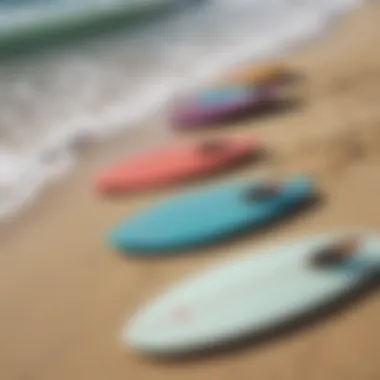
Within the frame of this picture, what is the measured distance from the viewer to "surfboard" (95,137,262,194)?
2.12 feet

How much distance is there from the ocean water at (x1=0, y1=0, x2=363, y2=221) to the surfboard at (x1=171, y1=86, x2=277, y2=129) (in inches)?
1.6

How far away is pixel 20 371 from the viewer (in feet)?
1.47

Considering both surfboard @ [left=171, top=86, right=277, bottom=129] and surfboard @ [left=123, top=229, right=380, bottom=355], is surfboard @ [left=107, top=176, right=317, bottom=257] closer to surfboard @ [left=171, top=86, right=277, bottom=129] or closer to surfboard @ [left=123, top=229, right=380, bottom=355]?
surfboard @ [left=123, top=229, right=380, bottom=355]

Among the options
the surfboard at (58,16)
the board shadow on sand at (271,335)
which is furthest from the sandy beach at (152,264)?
the surfboard at (58,16)

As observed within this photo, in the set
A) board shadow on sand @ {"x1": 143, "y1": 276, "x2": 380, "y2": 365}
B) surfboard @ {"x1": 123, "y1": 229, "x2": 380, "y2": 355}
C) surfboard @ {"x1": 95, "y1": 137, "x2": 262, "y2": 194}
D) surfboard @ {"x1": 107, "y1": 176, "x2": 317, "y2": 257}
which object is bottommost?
board shadow on sand @ {"x1": 143, "y1": 276, "x2": 380, "y2": 365}

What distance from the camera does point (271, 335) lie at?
444 mm

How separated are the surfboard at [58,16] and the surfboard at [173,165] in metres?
0.46

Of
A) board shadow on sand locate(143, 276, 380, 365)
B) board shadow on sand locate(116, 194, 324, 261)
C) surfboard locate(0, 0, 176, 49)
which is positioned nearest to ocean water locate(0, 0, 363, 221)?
surfboard locate(0, 0, 176, 49)

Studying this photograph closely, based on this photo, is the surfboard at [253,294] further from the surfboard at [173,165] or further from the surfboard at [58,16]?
the surfboard at [58,16]

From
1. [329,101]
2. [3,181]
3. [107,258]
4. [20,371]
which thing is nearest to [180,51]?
[329,101]

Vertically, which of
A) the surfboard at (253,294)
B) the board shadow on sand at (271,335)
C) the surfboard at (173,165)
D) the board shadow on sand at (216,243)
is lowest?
the board shadow on sand at (271,335)

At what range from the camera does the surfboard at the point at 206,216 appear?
545 mm

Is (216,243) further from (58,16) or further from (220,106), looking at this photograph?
(58,16)

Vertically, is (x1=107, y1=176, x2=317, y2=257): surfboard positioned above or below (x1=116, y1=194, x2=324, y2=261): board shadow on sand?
above
